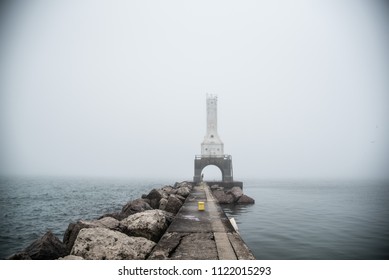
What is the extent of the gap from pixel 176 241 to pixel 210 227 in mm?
1888

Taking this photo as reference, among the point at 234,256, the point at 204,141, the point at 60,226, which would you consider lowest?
the point at 60,226

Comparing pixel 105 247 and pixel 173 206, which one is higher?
pixel 105 247

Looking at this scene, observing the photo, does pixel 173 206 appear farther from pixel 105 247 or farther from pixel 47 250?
pixel 105 247

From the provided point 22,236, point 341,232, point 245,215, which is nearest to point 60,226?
point 22,236

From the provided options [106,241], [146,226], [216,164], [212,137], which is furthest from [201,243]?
[212,137]

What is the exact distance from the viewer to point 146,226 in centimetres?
689

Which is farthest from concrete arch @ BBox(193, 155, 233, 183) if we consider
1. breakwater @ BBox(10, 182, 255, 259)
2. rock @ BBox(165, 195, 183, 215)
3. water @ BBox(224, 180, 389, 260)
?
breakwater @ BBox(10, 182, 255, 259)

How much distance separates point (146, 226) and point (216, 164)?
32180mm

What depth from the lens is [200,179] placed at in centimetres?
3859

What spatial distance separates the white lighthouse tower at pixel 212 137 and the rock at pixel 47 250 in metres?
33.9

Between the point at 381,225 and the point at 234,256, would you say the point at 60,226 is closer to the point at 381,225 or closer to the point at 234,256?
the point at 234,256

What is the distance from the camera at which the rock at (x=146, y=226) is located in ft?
22.3

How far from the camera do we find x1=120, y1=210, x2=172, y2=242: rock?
6.80m

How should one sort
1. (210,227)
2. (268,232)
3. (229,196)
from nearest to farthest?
(210,227) → (268,232) → (229,196)
